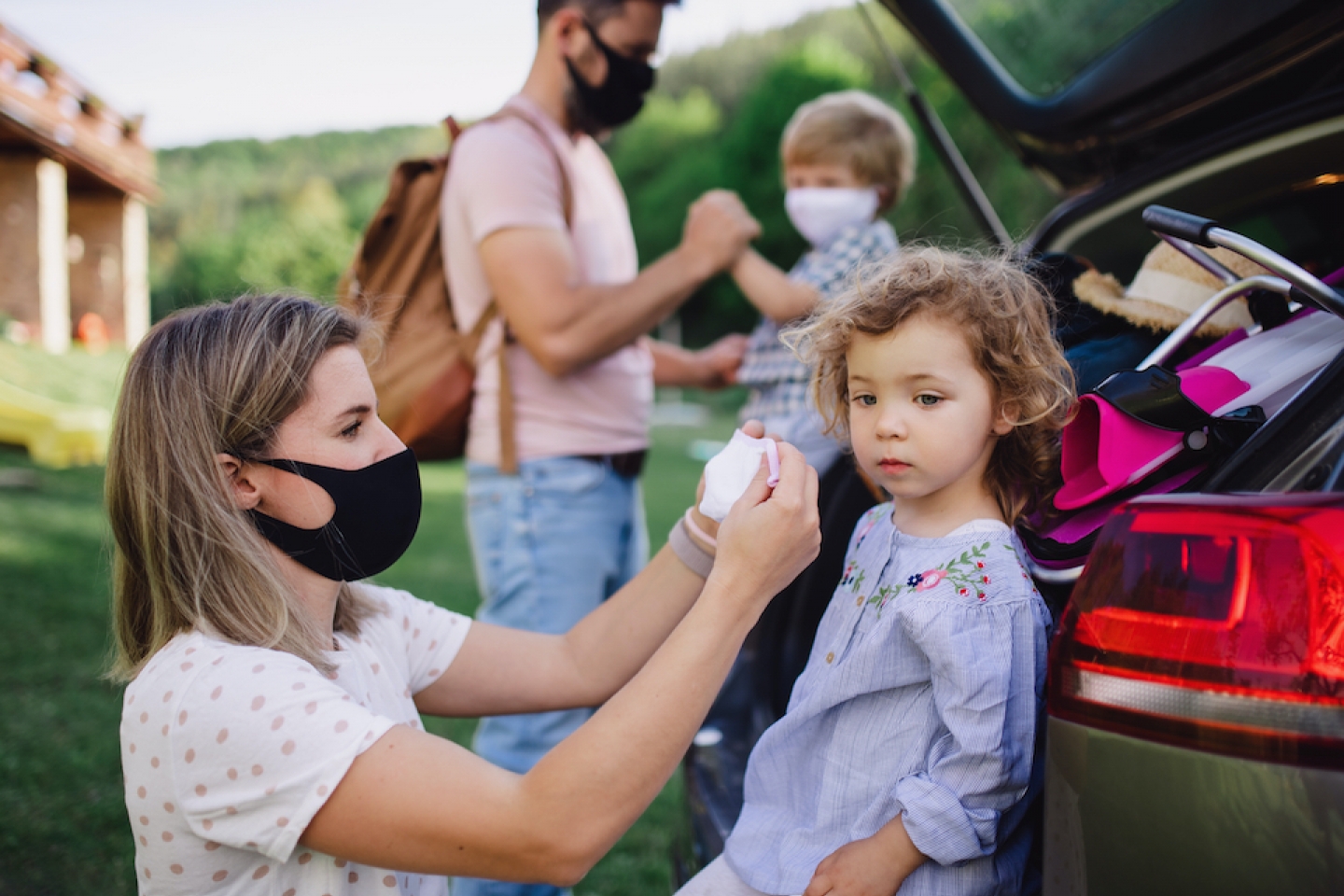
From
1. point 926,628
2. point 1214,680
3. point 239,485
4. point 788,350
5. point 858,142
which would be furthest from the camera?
point 858,142

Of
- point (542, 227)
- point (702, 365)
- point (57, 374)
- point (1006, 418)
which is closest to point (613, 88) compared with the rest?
point (542, 227)

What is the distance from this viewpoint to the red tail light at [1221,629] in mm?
910

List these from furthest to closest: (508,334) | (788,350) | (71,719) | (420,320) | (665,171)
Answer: (665,171) → (71,719) → (788,350) → (420,320) → (508,334)

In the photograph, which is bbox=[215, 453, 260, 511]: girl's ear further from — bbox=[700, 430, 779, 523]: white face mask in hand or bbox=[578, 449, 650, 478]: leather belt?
bbox=[578, 449, 650, 478]: leather belt

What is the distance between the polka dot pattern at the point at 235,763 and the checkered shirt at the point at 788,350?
1.62 meters

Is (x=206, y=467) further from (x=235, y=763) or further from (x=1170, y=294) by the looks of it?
(x=1170, y=294)

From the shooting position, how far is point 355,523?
1480mm

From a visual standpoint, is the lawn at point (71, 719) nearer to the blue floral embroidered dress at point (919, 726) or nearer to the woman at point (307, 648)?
the woman at point (307, 648)

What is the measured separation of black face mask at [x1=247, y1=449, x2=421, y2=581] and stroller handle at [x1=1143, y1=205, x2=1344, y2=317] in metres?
1.19

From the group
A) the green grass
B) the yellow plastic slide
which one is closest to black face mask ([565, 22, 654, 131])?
the yellow plastic slide

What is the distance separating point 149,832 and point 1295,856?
1.33 metres

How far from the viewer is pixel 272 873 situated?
1334 mm

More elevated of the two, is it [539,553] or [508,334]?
[508,334]

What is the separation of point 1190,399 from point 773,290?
4.94 ft
